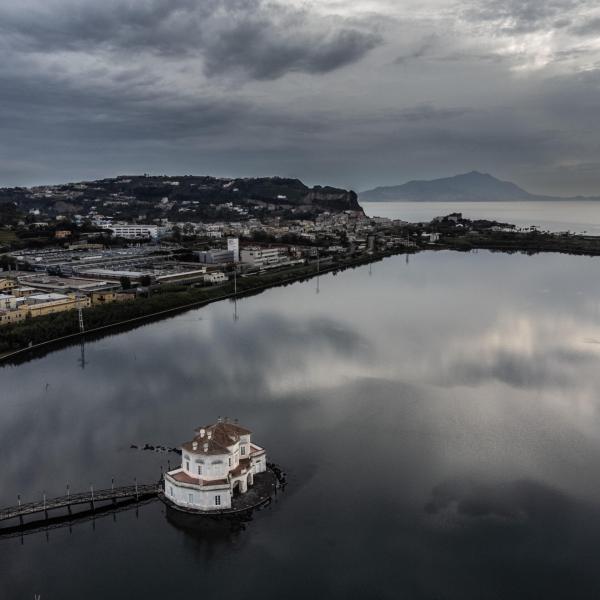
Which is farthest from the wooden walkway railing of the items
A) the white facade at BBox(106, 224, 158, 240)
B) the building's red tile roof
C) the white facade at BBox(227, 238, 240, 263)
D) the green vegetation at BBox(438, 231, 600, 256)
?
the green vegetation at BBox(438, 231, 600, 256)

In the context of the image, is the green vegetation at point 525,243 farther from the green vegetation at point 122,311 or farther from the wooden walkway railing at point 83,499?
the wooden walkway railing at point 83,499

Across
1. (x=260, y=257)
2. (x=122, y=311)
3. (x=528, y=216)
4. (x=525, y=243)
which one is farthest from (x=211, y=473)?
(x=528, y=216)

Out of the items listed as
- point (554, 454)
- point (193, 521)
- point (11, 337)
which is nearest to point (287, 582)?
point (193, 521)

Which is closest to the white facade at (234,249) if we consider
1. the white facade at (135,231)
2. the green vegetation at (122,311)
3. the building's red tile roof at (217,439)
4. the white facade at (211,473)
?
the green vegetation at (122,311)

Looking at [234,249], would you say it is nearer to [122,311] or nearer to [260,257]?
[260,257]

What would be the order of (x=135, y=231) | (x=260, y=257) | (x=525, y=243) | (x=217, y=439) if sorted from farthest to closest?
1. (x=525, y=243)
2. (x=135, y=231)
3. (x=260, y=257)
4. (x=217, y=439)

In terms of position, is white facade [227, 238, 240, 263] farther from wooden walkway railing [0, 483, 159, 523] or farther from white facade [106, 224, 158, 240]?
wooden walkway railing [0, 483, 159, 523]

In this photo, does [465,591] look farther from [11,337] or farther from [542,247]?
[542,247]
